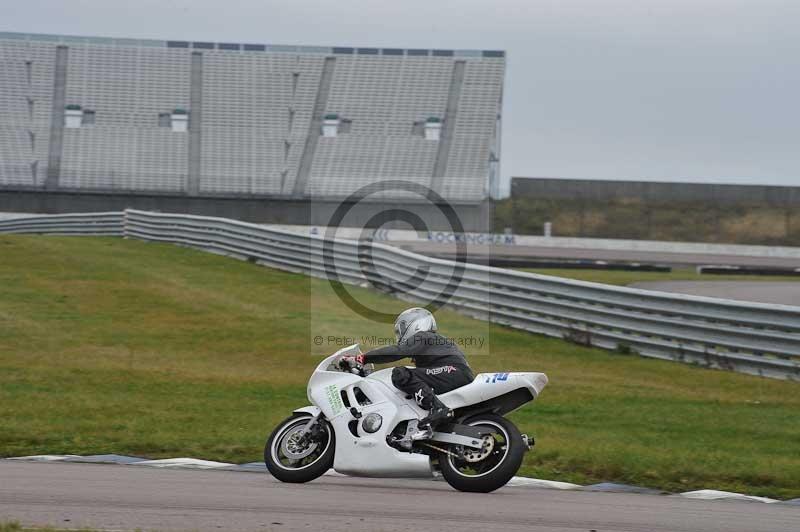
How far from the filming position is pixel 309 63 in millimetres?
56344

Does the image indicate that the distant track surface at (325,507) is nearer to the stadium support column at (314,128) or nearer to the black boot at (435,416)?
the black boot at (435,416)

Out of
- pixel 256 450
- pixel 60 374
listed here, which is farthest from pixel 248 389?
pixel 256 450

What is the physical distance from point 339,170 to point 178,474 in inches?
1783

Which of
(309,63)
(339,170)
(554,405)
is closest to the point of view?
(554,405)

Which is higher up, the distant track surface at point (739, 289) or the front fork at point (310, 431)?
the distant track surface at point (739, 289)

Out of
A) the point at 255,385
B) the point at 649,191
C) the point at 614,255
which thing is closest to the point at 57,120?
the point at 614,255

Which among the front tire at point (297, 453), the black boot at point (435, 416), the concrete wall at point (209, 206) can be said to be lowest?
the front tire at point (297, 453)

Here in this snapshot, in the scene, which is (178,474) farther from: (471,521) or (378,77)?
(378,77)

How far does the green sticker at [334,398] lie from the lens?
7.88 m

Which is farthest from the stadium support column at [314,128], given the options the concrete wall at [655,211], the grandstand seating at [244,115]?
the concrete wall at [655,211]

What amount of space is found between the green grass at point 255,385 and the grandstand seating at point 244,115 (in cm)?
2816

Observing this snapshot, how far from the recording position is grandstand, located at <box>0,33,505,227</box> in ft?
166

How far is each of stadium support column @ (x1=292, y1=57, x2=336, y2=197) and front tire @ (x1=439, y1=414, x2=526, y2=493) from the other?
1673 inches

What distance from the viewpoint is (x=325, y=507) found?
21.5 feet
